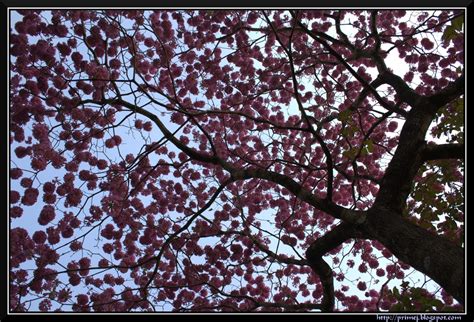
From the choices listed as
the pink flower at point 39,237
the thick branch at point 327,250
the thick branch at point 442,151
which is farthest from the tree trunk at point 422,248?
the pink flower at point 39,237

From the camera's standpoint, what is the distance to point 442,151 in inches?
183

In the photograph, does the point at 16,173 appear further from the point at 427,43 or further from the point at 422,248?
the point at 427,43

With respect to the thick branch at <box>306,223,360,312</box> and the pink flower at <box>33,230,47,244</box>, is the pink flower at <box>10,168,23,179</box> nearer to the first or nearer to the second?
the pink flower at <box>33,230,47,244</box>

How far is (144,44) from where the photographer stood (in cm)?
867

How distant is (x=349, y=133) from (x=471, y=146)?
1.54m

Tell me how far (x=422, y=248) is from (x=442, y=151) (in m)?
1.57

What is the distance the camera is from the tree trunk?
324 centimetres

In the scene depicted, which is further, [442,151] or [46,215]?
[46,215]

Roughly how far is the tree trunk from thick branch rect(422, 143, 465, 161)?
0.94 meters

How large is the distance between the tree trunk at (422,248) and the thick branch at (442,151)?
939 mm

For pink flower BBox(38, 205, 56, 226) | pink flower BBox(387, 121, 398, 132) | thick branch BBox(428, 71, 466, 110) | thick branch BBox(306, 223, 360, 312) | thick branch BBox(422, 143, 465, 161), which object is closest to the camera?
thick branch BBox(422, 143, 465, 161)

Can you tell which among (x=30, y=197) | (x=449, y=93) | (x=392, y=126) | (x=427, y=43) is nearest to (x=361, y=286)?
(x=392, y=126)

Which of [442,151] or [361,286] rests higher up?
[442,151]

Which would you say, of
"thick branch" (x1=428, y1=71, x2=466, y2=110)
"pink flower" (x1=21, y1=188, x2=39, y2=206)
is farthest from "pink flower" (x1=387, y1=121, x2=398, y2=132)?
"pink flower" (x1=21, y1=188, x2=39, y2=206)
